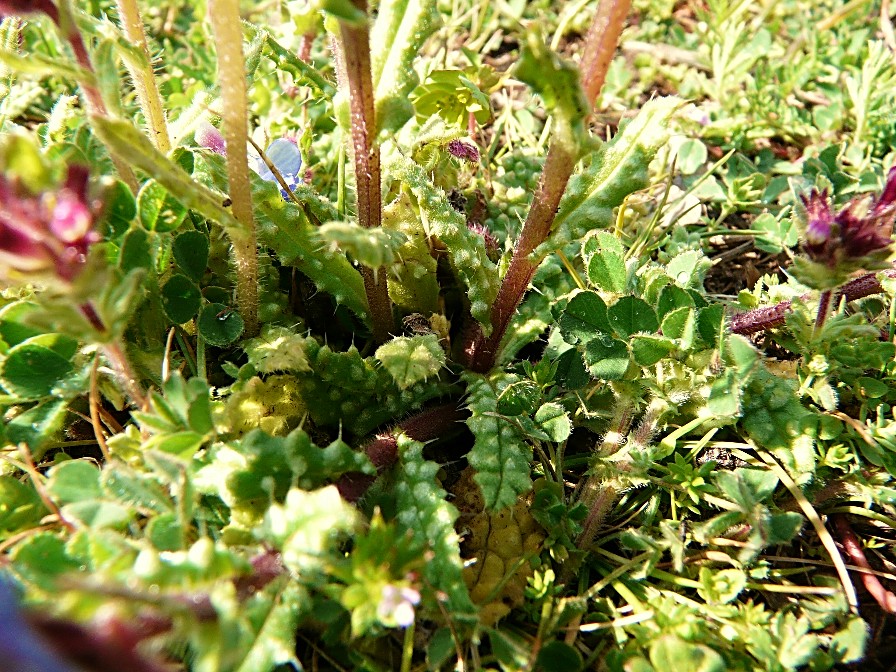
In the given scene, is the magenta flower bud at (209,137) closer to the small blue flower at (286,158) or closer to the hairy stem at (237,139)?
the small blue flower at (286,158)

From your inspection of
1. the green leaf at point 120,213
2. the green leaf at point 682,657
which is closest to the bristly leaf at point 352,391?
the green leaf at point 120,213

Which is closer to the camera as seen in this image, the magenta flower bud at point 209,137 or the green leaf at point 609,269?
the green leaf at point 609,269

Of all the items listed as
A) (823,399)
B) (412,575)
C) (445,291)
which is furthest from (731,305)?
(412,575)

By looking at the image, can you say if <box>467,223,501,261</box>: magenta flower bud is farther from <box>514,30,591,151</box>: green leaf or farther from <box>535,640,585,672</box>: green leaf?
<box>535,640,585,672</box>: green leaf

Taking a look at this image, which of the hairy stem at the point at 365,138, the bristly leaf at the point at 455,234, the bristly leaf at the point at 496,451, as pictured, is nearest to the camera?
the hairy stem at the point at 365,138

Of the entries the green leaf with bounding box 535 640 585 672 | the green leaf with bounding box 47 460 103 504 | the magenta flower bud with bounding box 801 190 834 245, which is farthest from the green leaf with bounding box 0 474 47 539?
the magenta flower bud with bounding box 801 190 834 245

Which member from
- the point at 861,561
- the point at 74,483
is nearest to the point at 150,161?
the point at 74,483

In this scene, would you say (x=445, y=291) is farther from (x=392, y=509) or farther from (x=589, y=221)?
(x=392, y=509)
